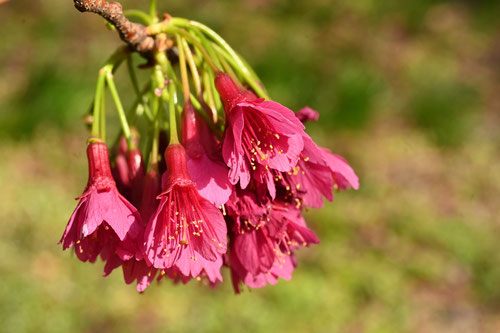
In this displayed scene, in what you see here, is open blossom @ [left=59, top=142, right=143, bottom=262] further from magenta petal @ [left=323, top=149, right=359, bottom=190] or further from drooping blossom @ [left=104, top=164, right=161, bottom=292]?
magenta petal @ [left=323, top=149, right=359, bottom=190]

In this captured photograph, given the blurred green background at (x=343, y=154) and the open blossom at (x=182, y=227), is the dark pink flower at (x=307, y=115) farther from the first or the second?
the blurred green background at (x=343, y=154)

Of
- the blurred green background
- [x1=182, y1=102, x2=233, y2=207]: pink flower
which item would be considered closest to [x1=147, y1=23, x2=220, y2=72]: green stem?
[x1=182, y1=102, x2=233, y2=207]: pink flower

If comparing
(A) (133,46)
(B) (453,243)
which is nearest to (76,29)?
(B) (453,243)

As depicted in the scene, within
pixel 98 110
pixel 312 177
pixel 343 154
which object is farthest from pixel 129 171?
pixel 343 154

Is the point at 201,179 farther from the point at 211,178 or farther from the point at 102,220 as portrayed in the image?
the point at 102,220

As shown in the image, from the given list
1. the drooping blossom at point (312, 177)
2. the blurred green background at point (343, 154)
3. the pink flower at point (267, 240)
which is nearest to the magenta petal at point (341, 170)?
the drooping blossom at point (312, 177)

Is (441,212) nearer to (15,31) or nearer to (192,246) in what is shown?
(192,246)
